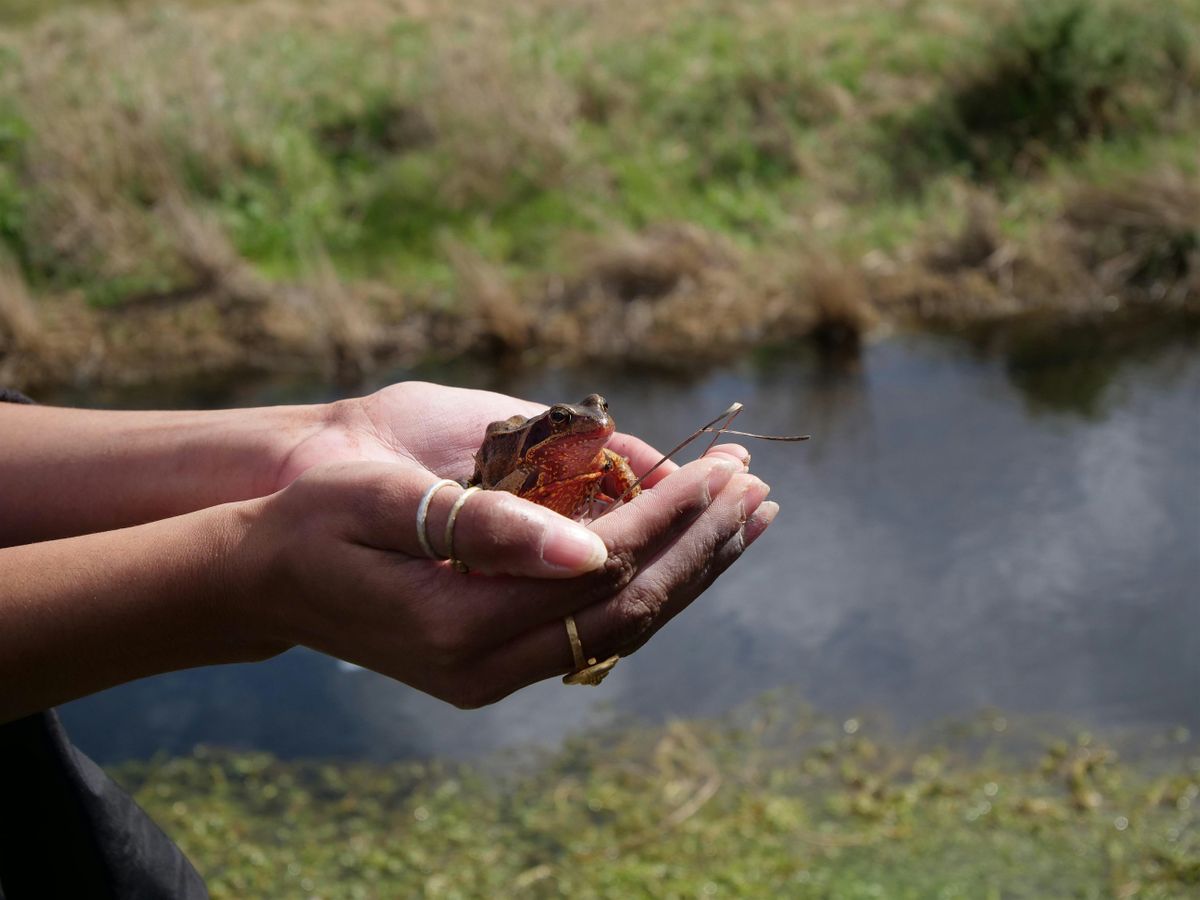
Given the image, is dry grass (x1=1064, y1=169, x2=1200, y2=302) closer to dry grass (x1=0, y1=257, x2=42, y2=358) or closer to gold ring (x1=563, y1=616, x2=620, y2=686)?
dry grass (x1=0, y1=257, x2=42, y2=358)

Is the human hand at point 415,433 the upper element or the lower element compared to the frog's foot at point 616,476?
upper

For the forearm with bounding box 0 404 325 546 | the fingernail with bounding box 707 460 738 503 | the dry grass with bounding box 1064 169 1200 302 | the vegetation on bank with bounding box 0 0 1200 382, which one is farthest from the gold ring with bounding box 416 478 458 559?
the dry grass with bounding box 1064 169 1200 302

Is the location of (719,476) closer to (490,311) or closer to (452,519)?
(452,519)

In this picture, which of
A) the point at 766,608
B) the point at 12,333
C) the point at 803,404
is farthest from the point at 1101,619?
the point at 12,333

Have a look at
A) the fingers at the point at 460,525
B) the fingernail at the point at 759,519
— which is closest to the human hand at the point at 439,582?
the fingers at the point at 460,525

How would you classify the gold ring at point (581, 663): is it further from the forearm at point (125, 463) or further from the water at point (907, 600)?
the water at point (907, 600)

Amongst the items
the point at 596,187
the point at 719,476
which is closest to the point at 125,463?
the point at 719,476
